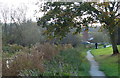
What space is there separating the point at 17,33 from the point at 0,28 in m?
1.43

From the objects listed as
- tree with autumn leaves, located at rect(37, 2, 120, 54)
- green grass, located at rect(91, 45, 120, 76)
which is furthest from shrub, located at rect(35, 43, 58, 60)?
green grass, located at rect(91, 45, 120, 76)

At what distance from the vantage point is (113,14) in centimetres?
274

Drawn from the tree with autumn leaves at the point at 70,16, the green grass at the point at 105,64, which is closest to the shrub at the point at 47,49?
the tree with autumn leaves at the point at 70,16

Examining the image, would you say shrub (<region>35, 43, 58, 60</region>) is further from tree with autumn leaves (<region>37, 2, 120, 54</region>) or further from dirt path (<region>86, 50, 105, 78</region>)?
dirt path (<region>86, 50, 105, 78</region>)

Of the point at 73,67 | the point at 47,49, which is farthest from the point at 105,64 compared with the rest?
the point at 47,49

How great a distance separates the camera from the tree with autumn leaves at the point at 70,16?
2389 mm

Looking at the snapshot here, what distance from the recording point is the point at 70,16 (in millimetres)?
2420

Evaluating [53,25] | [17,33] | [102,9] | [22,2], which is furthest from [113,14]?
[17,33]

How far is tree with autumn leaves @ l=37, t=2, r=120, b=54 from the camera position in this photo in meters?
2.39

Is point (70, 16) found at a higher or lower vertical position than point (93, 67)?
higher

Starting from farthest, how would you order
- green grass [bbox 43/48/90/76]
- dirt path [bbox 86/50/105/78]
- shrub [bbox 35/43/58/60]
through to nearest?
shrub [bbox 35/43/58/60]
dirt path [bbox 86/50/105/78]
green grass [bbox 43/48/90/76]

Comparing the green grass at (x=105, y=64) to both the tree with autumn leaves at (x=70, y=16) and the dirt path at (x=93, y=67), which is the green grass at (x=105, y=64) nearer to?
the dirt path at (x=93, y=67)

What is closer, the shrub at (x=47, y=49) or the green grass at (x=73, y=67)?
the green grass at (x=73, y=67)

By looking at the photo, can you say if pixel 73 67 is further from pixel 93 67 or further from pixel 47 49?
pixel 47 49
